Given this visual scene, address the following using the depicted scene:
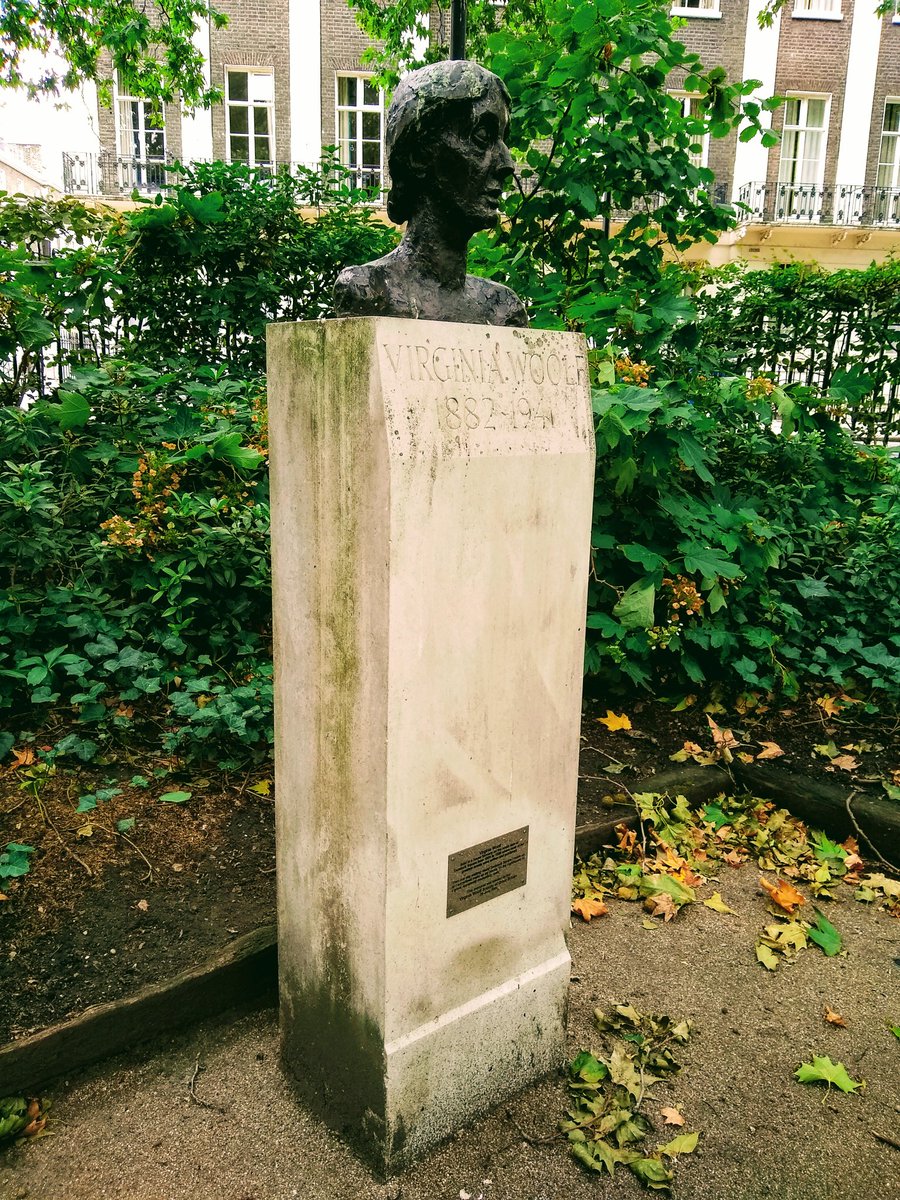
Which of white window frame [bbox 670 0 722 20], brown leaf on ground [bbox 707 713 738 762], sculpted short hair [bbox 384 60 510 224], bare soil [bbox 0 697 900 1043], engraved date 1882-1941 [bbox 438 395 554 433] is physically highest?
white window frame [bbox 670 0 722 20]

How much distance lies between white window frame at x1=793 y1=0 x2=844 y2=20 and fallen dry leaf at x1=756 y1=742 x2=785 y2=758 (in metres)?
24.0

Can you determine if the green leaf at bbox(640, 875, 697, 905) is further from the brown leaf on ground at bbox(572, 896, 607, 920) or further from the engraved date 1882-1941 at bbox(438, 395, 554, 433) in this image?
the engraved date 1882-1941 at bbox(438, 395, 554, 433)

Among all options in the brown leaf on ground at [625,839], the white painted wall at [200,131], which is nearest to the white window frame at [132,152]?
the white painted wall at [200,131]

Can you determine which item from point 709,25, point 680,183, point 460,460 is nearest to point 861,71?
point 709,25

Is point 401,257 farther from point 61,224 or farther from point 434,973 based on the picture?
point 61,224

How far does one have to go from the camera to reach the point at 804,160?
2306 centimetres

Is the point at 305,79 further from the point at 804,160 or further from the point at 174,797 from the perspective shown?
the point at 174,797

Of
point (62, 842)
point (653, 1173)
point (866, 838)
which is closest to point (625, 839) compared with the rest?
point (866, 838)

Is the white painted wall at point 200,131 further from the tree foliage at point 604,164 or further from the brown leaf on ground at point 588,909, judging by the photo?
the brown leaf on ground at point 588,909

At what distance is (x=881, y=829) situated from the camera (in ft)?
12.5

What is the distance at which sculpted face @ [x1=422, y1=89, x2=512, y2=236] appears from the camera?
214 cm

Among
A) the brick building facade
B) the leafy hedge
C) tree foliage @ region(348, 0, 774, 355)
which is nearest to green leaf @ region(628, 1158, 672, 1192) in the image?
tree foliage @ region(348, 0, 774, 355)

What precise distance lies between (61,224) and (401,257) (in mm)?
3879

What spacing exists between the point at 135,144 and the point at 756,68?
50.5ft
